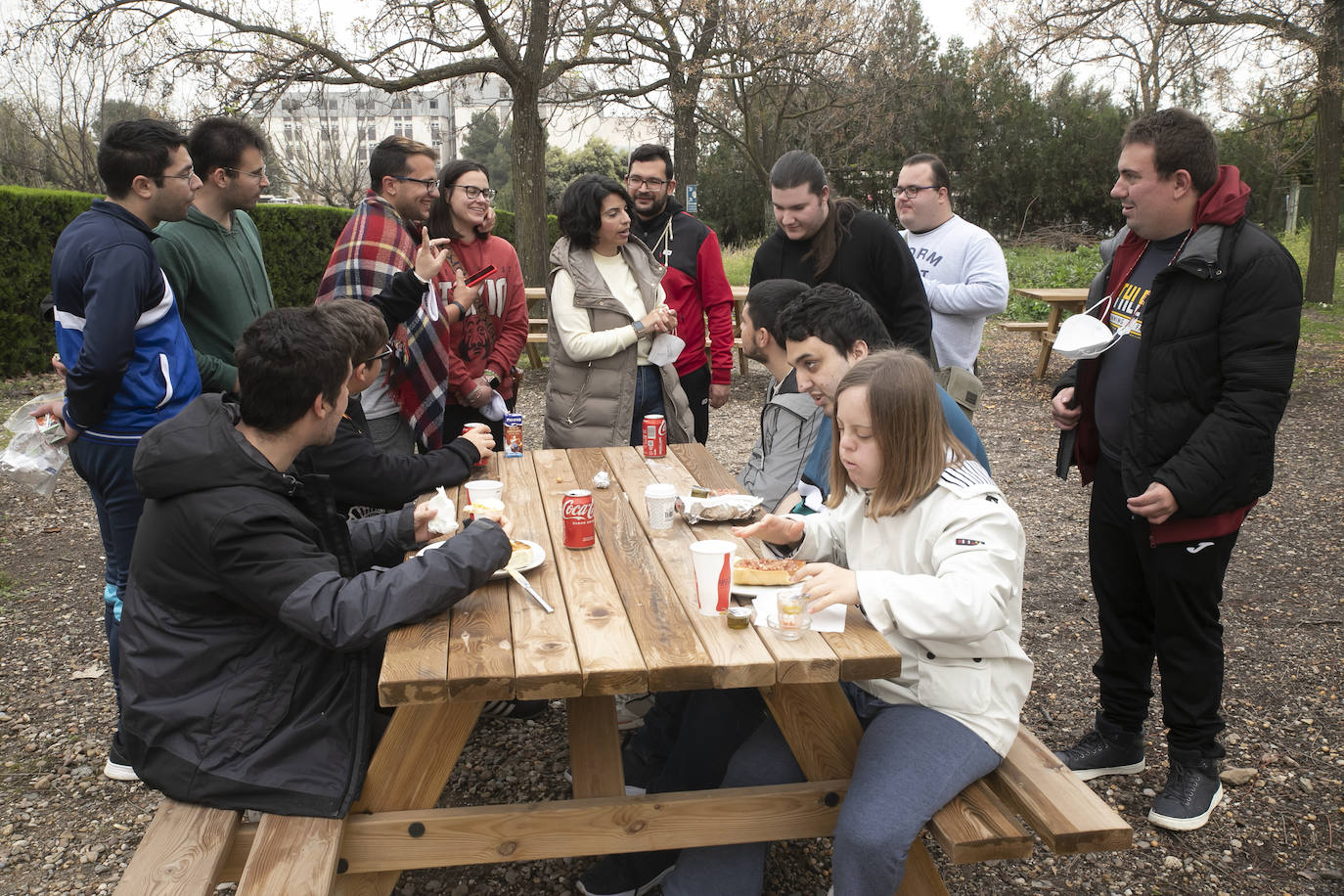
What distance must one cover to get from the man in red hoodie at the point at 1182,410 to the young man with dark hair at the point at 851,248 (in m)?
0.87

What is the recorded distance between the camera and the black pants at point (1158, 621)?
2732mm

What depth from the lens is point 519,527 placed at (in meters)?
2.84

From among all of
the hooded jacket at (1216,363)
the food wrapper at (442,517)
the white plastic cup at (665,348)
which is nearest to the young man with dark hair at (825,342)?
the hooded jacket at (1216,363)

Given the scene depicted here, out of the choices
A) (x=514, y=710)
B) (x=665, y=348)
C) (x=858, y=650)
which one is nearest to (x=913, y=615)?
(x=858, y=650)

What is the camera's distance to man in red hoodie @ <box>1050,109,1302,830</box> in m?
2.56

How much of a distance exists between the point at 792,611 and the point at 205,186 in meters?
2.67

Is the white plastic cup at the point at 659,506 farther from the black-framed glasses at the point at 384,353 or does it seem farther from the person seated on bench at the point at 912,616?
the black-framed glasses at the point at 384,353

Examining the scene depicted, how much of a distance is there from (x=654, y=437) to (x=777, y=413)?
0.73 m

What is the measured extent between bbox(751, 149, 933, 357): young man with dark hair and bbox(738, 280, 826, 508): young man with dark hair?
67 cm

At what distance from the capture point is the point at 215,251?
3.41 metres

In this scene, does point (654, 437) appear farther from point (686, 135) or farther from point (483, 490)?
point (686, 135)

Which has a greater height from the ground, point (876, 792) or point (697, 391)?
point (697, 391)

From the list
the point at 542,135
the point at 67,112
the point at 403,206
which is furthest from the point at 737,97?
the point at 403,206

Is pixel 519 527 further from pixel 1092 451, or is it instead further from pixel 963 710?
pixel 1092 451
